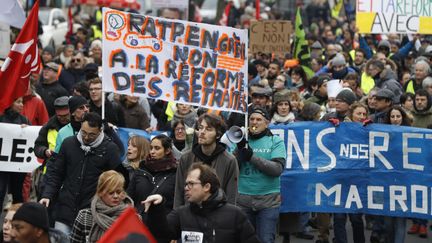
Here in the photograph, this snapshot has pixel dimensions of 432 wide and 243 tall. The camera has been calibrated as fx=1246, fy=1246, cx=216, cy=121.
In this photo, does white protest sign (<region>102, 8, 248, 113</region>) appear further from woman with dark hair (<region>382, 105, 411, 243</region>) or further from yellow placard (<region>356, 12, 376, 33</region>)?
yellow placard (<region>356, 12, 376, 33</region>)

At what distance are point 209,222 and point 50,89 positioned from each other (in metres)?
7.50

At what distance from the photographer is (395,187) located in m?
11.7

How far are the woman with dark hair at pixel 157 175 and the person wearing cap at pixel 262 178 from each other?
1.17 meters

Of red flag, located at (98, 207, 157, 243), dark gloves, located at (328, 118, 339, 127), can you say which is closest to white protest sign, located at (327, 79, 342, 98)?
dark gloves, located at (328, 118, 339, 127)

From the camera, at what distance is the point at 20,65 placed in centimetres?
1098

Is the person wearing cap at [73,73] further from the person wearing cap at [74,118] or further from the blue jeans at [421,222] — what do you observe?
the person wearing cap at [74,118]

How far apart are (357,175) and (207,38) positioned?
80.3 inches

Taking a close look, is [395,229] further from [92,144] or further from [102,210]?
[102,210]

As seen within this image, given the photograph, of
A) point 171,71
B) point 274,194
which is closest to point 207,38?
point 171,71

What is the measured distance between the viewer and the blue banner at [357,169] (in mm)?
11648

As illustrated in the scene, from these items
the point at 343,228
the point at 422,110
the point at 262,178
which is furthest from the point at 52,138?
the point at 422,110

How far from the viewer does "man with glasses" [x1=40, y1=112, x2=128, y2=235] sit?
9.36m

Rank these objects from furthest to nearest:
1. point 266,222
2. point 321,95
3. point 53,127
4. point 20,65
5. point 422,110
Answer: point 321,95
point 422,110
point 53,127
point 20,65
point 266,222

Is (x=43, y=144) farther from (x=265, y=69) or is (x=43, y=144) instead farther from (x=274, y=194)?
(x=265, y=69)
